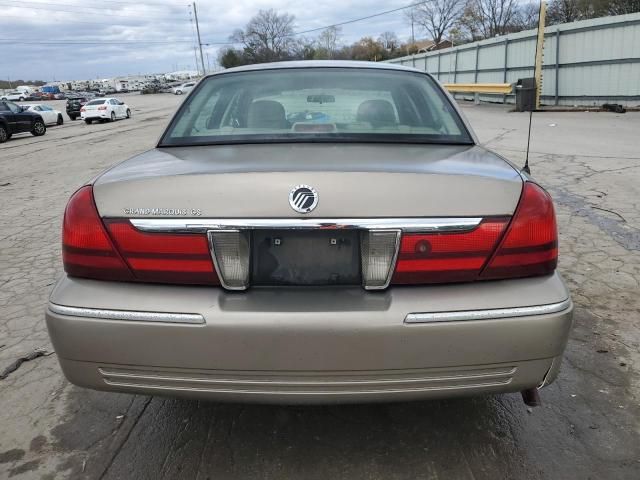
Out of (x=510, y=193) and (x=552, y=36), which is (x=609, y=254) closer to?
(x=510, y=193)

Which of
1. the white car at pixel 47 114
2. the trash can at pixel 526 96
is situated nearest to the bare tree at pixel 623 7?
the trash can at pixel 526 96

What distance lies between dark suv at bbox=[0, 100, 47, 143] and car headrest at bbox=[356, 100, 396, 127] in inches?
895

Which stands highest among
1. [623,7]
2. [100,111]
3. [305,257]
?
[623,7]

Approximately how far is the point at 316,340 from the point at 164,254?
0.62m

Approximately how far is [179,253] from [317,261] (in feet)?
1.59

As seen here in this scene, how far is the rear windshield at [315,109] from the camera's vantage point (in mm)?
2605

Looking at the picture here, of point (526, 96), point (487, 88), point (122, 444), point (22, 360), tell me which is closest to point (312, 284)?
point (122, 444)

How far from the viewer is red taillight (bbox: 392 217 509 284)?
182 centimetres

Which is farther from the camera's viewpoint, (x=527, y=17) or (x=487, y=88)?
(x=527, y=17)

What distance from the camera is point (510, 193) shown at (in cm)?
188

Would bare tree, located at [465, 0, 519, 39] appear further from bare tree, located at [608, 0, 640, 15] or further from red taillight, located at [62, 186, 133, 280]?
red taillight, located at [62, 186, 133, 280]

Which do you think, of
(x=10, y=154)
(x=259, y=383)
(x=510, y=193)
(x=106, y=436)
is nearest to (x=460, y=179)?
(x=510, y=193)

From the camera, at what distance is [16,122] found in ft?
73.2

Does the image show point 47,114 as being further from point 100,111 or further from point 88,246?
point 88,246
